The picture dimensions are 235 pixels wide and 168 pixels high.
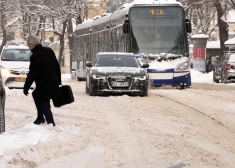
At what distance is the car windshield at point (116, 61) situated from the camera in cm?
2433

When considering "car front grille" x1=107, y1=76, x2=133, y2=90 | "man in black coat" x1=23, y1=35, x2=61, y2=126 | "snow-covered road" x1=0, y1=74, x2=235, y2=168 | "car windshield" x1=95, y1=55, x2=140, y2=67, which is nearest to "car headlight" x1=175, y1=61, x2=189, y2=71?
"car windshield" x1=95, y1=55, x2=140, y2=67

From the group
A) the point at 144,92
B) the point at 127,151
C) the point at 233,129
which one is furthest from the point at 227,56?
the point at 127,151

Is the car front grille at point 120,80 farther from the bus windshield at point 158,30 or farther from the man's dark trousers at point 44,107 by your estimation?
the man's dark trousers at point 44,107

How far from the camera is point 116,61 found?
24.6 m

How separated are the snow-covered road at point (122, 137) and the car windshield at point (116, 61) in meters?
4.90

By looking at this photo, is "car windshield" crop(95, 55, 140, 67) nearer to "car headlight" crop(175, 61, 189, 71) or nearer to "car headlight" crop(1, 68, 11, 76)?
"car headlight" crop(1, 68, 11, 76)

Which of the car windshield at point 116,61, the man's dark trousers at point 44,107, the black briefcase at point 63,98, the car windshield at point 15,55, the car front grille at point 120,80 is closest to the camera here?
the man's dark trousers at point 44,107

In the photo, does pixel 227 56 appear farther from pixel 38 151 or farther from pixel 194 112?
pixel 38 151

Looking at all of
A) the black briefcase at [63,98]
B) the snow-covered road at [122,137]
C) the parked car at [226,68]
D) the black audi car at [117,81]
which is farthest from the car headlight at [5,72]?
the black briefcase at [63,98]

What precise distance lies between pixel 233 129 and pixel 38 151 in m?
4.92

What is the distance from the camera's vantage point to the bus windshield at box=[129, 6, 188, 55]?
29.2 m

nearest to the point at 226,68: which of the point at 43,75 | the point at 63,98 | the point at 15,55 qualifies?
the point at 15,55

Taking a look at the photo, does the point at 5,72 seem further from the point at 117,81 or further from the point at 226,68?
the point at 226,68

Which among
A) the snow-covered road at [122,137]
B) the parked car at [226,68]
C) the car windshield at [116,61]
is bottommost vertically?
the snow-covered road at [122,137]
